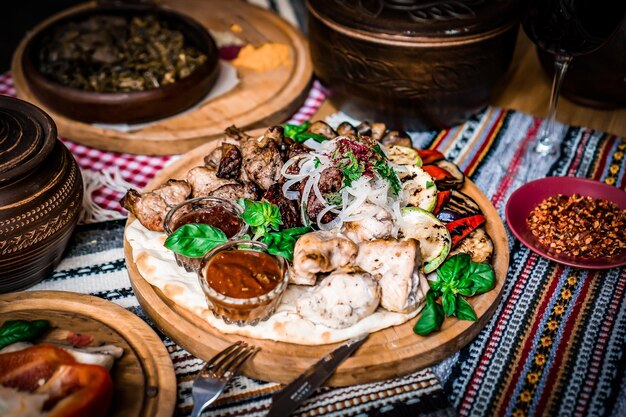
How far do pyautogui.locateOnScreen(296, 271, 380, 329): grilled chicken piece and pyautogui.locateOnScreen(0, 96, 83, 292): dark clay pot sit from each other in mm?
1092

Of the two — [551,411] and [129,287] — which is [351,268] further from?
[129,287]

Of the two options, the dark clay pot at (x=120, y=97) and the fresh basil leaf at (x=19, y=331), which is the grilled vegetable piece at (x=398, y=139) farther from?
the fresh basil leaf at (x=19, y=331)

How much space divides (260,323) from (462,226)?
985mm

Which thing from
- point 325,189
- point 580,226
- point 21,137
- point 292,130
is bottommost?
point 580,226

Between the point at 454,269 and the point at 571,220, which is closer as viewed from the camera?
the point at 454,269

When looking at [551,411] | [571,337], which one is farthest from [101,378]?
[571,337]

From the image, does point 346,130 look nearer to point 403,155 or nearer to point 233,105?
point 403,155

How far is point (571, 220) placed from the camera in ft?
9.37

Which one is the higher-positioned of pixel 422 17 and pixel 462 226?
pixel 422 17

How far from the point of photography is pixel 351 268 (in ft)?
7.77

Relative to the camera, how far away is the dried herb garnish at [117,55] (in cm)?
373

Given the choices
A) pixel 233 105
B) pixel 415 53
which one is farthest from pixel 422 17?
pixel 233 105

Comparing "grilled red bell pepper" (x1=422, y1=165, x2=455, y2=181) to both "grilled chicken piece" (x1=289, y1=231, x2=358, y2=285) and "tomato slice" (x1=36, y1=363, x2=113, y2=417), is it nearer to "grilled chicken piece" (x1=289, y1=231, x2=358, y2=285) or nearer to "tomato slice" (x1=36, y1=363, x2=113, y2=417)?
"grilled chicken piece" (x1=289, y1=231, x2=358, y2=285)

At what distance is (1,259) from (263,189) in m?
1.10
